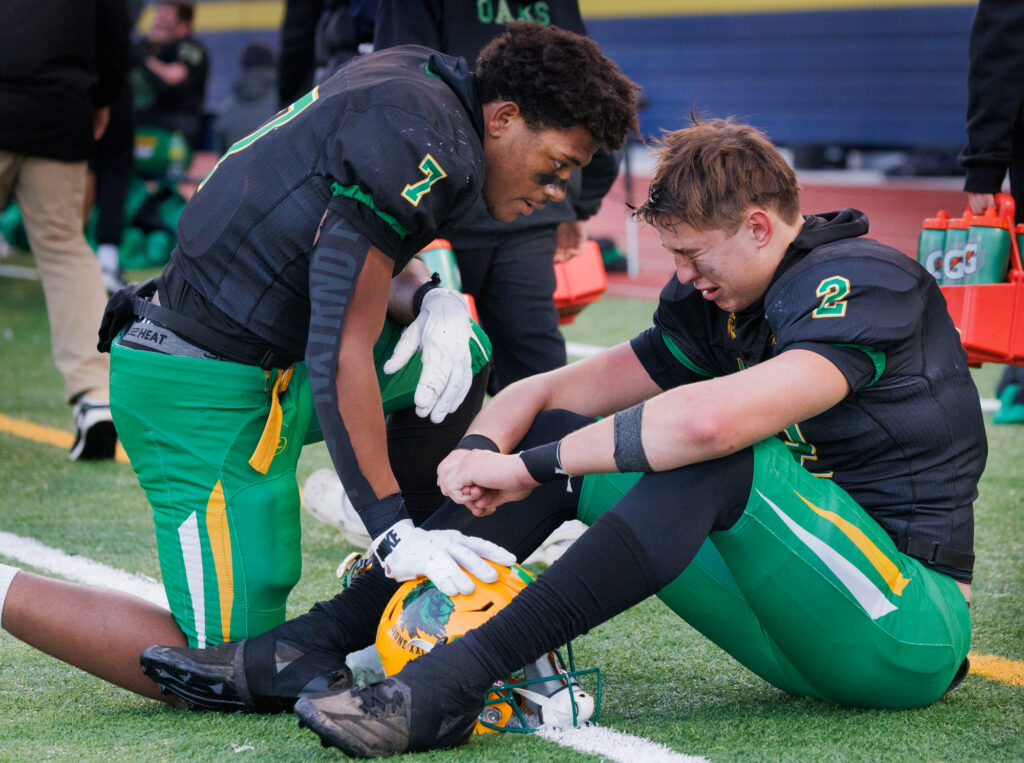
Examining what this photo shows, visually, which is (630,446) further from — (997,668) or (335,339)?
(997,668)

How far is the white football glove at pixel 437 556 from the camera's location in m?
2.27

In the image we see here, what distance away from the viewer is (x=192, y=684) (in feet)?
8.01

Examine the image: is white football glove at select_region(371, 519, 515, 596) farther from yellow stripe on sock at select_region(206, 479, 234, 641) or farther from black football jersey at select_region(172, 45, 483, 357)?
black football jersey at select_region(172, 45, 483, 357)

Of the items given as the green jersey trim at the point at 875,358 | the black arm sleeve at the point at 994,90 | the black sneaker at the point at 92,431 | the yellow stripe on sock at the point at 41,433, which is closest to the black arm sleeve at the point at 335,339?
the green jersey trim at the point at 875,358

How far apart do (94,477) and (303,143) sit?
8.10 feet

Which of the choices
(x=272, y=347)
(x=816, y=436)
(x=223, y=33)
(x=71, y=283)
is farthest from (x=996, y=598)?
(x=223, y=33)

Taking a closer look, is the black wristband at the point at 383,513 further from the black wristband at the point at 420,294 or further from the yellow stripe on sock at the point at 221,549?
the black wristband at the point at 420,294

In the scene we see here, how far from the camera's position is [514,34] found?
8.40 feet

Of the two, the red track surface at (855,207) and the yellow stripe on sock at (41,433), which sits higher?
the yellow stripe on sock at (41,433)

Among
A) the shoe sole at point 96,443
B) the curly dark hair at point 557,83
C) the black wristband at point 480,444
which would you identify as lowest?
the shoe sole at point 96,443

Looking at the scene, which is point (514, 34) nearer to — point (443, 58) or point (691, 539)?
point (443, 58)

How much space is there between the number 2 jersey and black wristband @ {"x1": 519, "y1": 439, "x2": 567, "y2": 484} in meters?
0.46

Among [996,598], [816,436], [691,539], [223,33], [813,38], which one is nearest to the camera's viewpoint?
[691,539]

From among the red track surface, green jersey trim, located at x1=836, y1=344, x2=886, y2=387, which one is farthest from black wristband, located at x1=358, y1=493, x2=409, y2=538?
the red track surface
